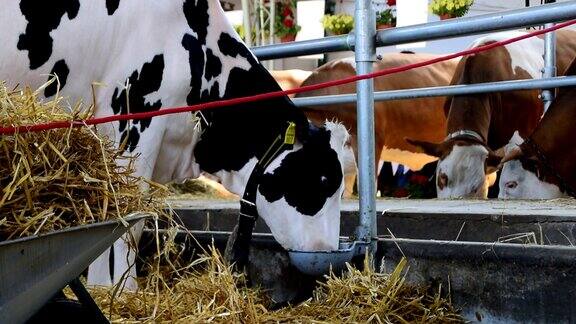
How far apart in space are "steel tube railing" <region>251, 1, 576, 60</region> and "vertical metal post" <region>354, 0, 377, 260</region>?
79 millimetres

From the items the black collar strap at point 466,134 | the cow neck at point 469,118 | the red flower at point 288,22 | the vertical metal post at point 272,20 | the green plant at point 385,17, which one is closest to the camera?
the black collar strap at point 466,134

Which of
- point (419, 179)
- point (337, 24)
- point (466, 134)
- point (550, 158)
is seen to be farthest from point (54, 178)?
point (337, 24)

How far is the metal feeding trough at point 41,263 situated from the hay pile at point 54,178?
50mm

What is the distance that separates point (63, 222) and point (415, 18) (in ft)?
11.7

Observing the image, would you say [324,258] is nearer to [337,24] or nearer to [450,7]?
[450,7]

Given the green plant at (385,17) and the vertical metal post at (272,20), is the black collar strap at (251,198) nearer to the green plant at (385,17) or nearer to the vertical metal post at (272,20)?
the green plant at (385,17)

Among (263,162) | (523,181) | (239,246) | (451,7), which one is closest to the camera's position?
(239,246)

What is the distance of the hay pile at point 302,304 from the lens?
278 cm

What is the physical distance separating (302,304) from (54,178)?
1350mm

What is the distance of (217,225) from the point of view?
15.3ft

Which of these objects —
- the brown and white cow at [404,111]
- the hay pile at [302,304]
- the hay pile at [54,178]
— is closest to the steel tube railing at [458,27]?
the hay pile at [302,304]

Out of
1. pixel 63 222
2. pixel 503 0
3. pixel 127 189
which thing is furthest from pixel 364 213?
pixel 503 0

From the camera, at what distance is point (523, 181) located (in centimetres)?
565

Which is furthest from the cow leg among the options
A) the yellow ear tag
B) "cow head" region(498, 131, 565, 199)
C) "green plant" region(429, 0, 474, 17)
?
"green plant" region(429, 0, 474, 17)
